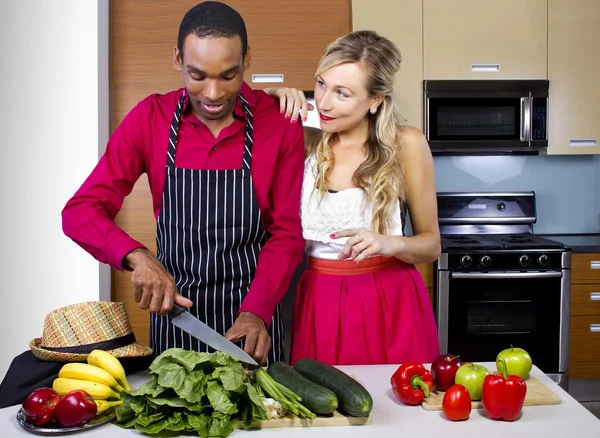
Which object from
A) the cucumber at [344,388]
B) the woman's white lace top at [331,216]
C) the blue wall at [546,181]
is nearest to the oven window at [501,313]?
the blue wall at [546,181]

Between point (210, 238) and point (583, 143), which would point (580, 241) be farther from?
point (210, 238)

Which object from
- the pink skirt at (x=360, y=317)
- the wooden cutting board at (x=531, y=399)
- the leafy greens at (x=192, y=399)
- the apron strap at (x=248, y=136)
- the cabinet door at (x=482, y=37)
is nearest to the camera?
the leafy greens at (x=192, y=399)

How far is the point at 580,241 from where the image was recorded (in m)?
4.05

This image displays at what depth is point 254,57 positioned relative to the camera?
3.78 m

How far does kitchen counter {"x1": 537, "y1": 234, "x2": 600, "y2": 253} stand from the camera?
3711 millimetres

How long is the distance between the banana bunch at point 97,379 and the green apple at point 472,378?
2.27 ft

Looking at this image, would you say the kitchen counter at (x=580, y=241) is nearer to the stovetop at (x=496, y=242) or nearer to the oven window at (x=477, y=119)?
the stovetop at (x=496, y=242)

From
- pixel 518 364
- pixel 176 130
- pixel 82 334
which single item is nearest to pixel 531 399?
pixel 518 364

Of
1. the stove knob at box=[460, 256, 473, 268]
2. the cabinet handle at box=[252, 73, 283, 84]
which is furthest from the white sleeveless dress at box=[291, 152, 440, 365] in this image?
the cabinet handle at box=[252, 73, 283, 84]

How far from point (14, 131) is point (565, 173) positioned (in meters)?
3.21

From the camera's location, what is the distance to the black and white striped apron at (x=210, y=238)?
5.94 ft

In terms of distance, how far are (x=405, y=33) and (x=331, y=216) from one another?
2089 millimetres

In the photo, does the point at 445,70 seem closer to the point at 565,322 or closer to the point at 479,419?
the point at 565,322

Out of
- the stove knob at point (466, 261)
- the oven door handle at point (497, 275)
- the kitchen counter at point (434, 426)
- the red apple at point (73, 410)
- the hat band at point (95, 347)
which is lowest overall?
the kitchen counter at point (434, 426)
